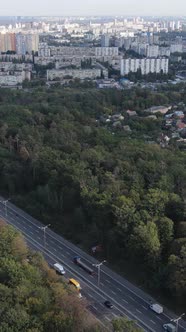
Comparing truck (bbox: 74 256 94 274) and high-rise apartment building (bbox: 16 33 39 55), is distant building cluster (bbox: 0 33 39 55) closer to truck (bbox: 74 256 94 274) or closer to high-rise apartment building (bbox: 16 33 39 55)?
high-rise apartment building (bbox: 16 33 39 55)

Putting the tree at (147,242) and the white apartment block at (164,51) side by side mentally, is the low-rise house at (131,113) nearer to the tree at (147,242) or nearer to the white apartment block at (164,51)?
the tree at (147,242)

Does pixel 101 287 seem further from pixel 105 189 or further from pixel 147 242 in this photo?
pixel 105 189

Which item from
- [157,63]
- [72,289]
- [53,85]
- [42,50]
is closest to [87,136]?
[72,289]

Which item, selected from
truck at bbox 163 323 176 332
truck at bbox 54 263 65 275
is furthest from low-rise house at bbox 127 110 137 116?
truck at bbox 163 323 176 332

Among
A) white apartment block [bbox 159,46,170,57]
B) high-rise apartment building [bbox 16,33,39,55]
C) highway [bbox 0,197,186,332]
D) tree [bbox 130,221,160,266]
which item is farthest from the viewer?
high-rise apartment building [bbox 16,33,39,55]

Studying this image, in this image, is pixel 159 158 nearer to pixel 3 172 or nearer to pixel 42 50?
pixel 3 172

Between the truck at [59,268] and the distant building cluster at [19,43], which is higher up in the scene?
the distant building cluster at [19,43]

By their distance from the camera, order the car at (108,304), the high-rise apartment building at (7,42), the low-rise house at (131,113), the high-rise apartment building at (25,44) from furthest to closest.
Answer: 1. the high-rise apartment building at (7,42)
2. the high-rise apartment building at (25,44)
3. the low-rise house at (131,113)
4. the car at (108,304)

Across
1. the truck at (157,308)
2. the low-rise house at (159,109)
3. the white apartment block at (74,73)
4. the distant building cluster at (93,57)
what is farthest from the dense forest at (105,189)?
the distant building cluster at (93,57)
